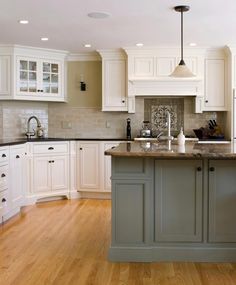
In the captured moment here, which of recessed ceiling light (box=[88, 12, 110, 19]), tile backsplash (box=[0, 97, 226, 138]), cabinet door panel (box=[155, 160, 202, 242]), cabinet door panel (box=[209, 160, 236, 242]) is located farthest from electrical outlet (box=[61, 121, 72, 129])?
cabinet door panel (box=[209, 160, 236, 242])

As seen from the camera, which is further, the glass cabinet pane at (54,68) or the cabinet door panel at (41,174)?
the glass cabinet pane at (54,68)

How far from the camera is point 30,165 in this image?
5.88m

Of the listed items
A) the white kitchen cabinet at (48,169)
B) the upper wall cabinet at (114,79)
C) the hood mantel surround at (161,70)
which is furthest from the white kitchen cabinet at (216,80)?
the white kitchen cabinet at (48,169)

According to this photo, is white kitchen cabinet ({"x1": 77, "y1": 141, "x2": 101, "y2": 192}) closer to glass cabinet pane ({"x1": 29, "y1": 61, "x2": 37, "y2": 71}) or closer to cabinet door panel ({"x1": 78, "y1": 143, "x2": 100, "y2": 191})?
cabinet door panel ({"x1": 78, "y1": 143, "x2": 100, "y2": 191})

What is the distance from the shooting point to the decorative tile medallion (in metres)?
6.74

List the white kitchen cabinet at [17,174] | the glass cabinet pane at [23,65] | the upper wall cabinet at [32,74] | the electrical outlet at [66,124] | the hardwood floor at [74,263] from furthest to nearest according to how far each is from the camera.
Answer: the electrical outlet at [66,124]
the glass cabinet pane at [23,65]
the upper wall cabinet at [32,74]
the white kitchen cabinet at [17,174]
the hardwood floor at [74,263]

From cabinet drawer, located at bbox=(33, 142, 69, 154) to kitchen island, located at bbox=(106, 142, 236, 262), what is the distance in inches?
109

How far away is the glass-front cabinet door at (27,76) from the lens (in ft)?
20.2

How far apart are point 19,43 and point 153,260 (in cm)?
401

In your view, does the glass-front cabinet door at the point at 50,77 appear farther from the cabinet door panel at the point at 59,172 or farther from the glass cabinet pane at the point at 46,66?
the cabinet door panel at the point at 59,172

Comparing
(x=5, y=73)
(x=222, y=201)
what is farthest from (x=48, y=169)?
(x=222, y=201)

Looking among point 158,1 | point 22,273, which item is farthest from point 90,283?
point 158,1

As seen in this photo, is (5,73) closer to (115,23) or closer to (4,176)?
(4,176)

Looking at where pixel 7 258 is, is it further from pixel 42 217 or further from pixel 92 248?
pixel 42 217
